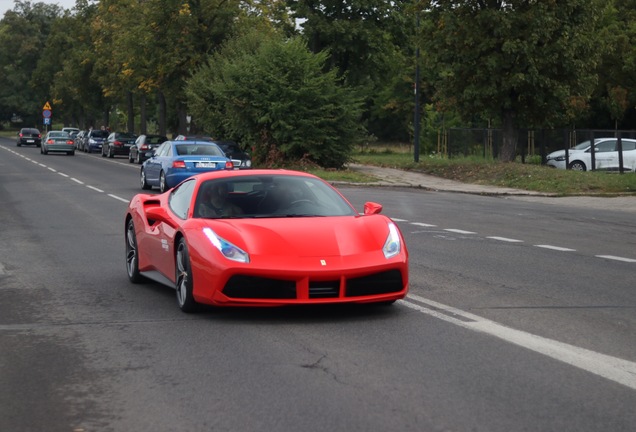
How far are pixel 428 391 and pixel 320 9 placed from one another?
55.5m

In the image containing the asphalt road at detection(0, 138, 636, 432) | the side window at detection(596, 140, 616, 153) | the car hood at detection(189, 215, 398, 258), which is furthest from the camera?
the side window at detection(596, 140, 616, 153)

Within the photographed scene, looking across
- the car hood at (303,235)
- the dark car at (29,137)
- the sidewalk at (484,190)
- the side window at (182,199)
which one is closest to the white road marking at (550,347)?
the car hood at (303,235)

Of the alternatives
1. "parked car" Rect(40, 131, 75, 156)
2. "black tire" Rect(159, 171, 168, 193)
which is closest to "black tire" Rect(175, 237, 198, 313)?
"black tire" Rect(159, 171, 168, 193)

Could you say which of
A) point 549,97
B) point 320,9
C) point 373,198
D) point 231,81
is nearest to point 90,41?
point 320,9

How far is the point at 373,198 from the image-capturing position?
28719mm

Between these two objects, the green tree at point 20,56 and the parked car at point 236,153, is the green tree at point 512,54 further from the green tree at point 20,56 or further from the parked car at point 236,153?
the green tree at point 20,56

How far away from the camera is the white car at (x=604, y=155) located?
40.0 m

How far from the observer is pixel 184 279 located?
9.42 meters

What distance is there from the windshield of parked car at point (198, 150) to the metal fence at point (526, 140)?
15069mm

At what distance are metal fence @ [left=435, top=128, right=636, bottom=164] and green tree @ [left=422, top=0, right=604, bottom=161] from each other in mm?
1857

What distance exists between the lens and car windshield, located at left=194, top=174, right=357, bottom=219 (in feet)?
32.8

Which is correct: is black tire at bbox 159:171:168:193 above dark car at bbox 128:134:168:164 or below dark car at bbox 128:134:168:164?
below

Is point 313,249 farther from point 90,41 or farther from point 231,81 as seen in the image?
point 90,41

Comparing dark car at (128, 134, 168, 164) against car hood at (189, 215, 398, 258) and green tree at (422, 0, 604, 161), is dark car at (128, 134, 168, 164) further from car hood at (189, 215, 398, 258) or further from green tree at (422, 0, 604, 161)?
car hood at (189, 215, 398, 258)
